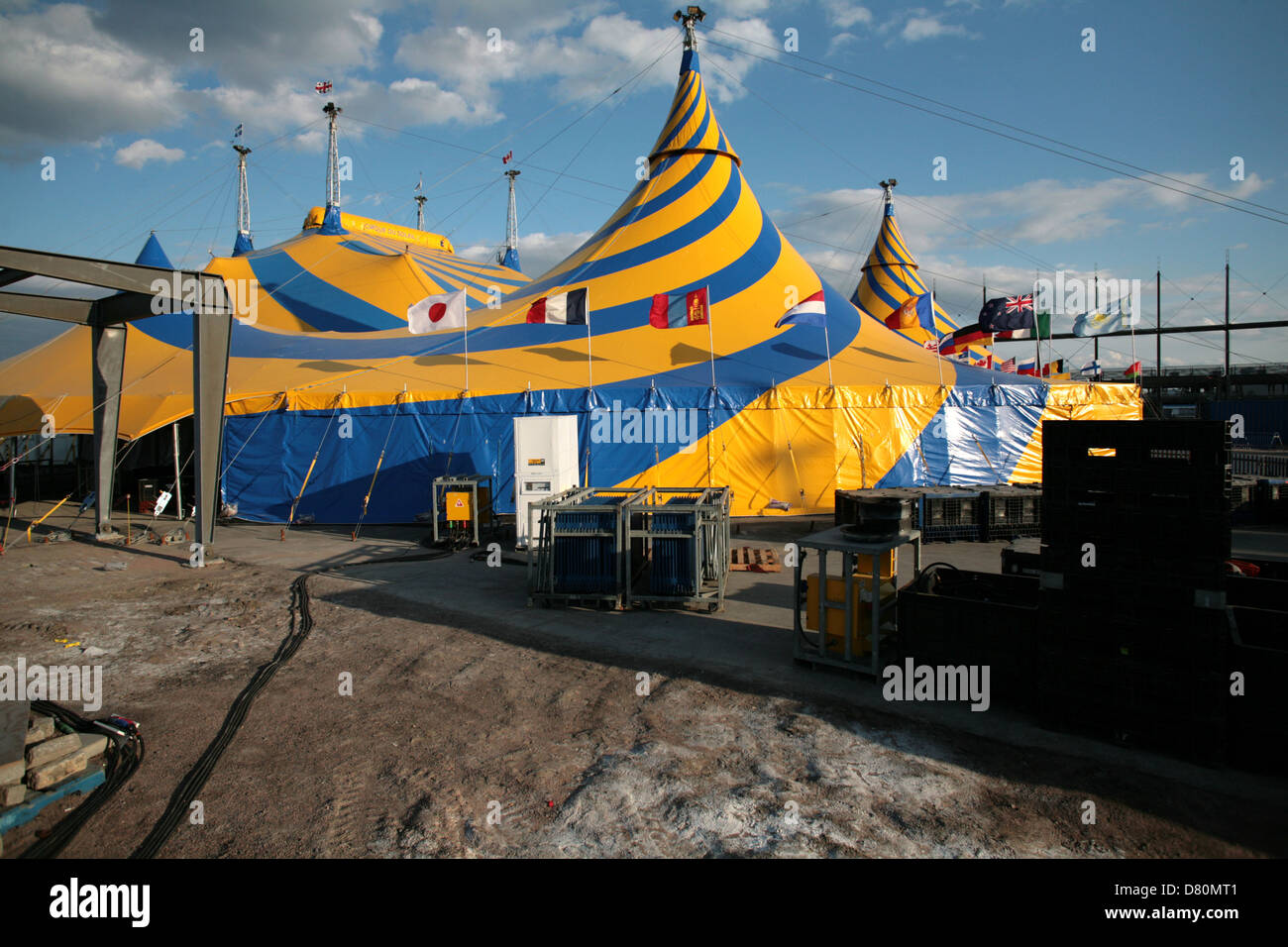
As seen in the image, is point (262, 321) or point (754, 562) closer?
point (754, 562)

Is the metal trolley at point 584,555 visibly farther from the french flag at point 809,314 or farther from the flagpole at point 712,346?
the french flag at point 809,314

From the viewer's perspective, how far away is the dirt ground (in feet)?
11.3

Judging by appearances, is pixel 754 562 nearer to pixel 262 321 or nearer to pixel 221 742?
pixel 221 742

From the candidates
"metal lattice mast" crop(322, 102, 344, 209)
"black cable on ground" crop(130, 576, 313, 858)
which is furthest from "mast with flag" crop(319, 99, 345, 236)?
"black cable on ground" crop(130, 576, 313, 858)

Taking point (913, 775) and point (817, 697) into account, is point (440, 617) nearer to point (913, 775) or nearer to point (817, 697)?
point (817, 697)

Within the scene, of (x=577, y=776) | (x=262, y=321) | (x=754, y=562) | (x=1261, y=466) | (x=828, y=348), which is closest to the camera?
(x=577, y=776)

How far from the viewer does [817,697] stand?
17.2 ft

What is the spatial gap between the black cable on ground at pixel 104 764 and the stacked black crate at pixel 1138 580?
5.63 meters

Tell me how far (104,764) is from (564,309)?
1098 cm

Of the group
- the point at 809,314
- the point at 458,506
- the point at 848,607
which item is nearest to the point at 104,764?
the point at 848,607

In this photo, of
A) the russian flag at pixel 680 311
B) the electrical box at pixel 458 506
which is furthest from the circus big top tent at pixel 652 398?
the electrical box at pixel 458 506

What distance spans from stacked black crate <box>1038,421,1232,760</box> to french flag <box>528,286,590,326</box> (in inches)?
400

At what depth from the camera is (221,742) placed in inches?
179
